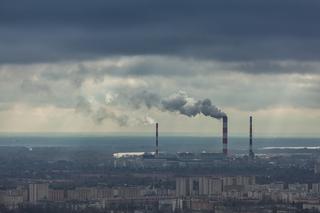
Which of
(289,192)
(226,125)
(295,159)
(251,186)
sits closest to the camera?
(289,192)

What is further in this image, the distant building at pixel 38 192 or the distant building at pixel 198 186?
the distant building at pixel 198 186

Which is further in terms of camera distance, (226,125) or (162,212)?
(226,125)

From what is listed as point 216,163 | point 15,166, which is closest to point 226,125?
point 216,163

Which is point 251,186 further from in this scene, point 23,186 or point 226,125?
point 226,125

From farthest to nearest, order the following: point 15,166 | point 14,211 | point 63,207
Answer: point 15,166
point 63,207
point 14,211

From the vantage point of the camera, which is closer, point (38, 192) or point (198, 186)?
point (38, 192)

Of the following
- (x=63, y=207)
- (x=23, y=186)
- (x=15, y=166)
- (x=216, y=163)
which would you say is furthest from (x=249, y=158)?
(x=63, y=207)

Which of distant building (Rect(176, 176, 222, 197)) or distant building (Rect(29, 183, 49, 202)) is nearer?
distant building (Rect(29, 183, 49, 202))

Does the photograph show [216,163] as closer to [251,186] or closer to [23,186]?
[251,186]

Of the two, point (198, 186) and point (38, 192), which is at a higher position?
point (198, 186)
